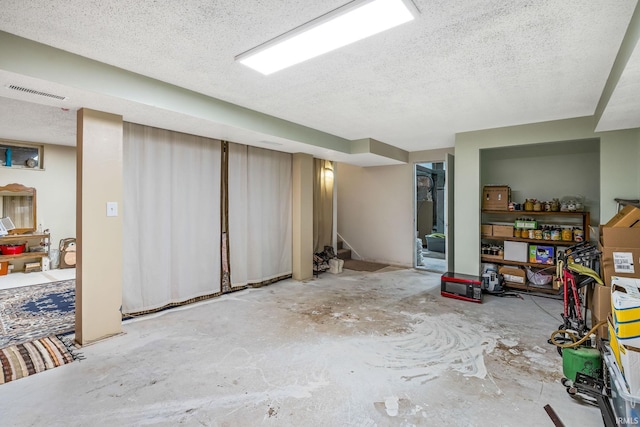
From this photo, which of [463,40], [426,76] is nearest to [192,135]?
[426,76]

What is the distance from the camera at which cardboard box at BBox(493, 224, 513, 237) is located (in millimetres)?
4719

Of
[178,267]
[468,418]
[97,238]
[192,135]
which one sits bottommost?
[468,418]

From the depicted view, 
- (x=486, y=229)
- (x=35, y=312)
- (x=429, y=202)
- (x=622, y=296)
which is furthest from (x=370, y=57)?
(x=429, y=202)

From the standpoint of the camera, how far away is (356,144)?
524cm

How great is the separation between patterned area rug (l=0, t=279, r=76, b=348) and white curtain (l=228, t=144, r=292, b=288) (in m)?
2.00

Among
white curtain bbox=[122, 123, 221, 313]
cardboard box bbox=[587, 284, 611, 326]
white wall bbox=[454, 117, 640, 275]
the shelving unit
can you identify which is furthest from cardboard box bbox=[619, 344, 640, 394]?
white curtain bbox=[122, 123, 221, 313]

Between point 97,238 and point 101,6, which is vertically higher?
point 101,6

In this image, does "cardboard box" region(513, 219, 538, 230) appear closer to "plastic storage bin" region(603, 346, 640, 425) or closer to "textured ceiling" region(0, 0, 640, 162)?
"textured ceiling" region(0, 0, 640, 162)

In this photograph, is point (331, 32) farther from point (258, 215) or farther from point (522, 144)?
point (522, 144)

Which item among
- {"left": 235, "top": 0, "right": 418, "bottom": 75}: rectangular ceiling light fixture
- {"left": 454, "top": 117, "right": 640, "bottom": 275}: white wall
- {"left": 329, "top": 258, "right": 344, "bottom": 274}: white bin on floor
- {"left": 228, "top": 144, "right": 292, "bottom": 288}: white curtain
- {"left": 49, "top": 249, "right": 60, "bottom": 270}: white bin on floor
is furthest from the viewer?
{"left": 329, "top": 258, "right": 344, "bottom": 274}: white bin on floor

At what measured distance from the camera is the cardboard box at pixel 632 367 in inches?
59.7

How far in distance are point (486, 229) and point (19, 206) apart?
830 centimetres

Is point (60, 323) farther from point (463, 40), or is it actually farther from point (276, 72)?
point (463, 40)

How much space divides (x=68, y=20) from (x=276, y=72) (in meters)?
1.39
